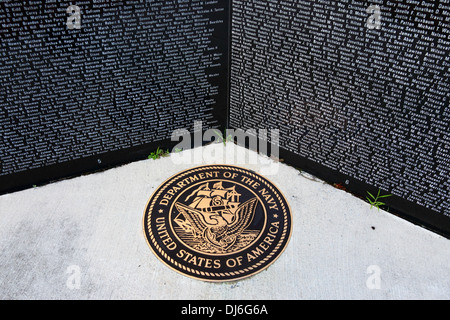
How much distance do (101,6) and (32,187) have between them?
2414 mm

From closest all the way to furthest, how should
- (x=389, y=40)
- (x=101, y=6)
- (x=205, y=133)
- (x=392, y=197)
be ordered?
(x=389, y=40)
(x=101, y=6)
(x=392, y=197)
(x=205, y=133)

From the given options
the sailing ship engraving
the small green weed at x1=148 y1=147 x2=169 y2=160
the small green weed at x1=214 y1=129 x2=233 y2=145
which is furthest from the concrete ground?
the small green weed at x1=214 y1=129 x2=233 y2=145

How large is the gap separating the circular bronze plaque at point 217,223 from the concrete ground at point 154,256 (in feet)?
0.37

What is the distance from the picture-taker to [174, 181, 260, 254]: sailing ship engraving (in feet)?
13.9

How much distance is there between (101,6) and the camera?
4.10 m

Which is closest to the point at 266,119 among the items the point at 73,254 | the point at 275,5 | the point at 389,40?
the point at 275,5

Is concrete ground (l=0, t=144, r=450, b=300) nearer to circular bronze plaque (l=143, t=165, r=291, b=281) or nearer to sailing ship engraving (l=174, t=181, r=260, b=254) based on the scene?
circular bronze plaque (l=143, t=165, r=291, b=281)

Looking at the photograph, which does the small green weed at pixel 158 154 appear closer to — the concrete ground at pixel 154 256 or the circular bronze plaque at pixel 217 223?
the concrete ground at pixel 154 256

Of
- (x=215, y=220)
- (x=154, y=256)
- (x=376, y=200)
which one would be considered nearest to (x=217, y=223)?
(x=215, y=220)

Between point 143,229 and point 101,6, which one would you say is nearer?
point 101,6

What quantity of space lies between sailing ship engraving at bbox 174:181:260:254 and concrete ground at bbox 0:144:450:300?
400 mm

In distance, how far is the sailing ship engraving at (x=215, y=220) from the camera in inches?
166

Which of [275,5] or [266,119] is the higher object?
[275,5]

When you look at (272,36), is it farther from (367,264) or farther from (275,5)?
(367,264)
